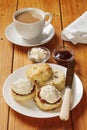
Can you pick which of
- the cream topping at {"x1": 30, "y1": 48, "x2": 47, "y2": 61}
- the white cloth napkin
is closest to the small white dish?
the cream topping at {"x1": 30, "y1": 48, "x2": 47, "y2": 61}

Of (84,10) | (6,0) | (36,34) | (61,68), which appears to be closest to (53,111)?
(61,68)

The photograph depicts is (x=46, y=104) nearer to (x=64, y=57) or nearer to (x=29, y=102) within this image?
(x=29, y=102)

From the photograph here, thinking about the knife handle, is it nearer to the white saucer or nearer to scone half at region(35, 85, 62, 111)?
scone half at region(35, 85, 62, 111)

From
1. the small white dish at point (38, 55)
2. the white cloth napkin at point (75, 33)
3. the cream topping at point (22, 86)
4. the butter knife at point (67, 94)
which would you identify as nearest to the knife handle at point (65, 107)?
the butter knife at point (67, 94)

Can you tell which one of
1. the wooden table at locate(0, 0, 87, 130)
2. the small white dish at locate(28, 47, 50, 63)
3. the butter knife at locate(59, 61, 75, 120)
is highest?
the butter knife at locate(59, 61, 75, 120)

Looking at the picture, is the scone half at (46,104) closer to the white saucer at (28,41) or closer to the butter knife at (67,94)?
the butter knife at (67,94)

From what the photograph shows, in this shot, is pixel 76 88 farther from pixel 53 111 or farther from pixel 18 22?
pixel 18 22
